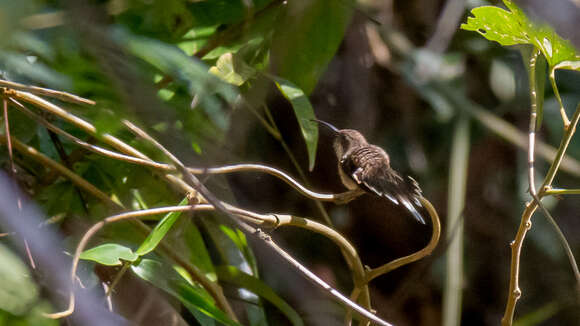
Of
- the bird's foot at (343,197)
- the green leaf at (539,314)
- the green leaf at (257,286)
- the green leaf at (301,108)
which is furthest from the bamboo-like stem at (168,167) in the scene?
the green leaf at (539,314)

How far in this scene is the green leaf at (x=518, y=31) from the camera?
0.71 meters

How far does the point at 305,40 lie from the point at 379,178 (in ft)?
0.96

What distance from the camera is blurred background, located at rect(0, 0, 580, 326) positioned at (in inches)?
39.5

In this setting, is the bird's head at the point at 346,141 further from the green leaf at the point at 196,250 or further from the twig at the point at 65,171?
the twig at the point at 65,171

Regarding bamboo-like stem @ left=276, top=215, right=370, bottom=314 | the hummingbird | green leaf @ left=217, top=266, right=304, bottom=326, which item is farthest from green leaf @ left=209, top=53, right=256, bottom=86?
green leaf @ left=217, top=266, right=304, bottom=326

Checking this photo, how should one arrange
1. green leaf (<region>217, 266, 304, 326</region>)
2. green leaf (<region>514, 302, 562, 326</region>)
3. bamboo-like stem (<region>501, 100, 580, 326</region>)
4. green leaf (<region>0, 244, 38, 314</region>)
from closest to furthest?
green leaf (<region>0, 244, 38, 314</region>), bamboo-like stem (<region>501, 100, 580, 326</region>), green leaf (<region>217, 266, 304, 326</region>), green leaf (<region>514, 302, 562, 326</region>)

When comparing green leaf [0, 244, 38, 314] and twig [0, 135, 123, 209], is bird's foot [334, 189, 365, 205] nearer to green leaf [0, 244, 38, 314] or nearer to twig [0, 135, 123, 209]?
twig [0, 135, 123, 209]

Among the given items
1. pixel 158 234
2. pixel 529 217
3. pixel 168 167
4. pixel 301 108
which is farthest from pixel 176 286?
pixel 529 217

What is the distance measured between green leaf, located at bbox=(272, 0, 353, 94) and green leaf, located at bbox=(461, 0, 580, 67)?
445 millimetres

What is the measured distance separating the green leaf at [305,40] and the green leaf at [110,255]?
0.44 m

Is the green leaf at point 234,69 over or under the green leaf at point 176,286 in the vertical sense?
over

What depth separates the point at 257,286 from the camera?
1.11 meters

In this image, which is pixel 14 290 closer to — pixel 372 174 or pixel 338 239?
pixel 338 239

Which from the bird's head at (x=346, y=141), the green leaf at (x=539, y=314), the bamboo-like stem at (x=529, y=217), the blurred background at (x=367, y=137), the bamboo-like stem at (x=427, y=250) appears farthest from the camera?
the green leaf at (x=539, y=314)
